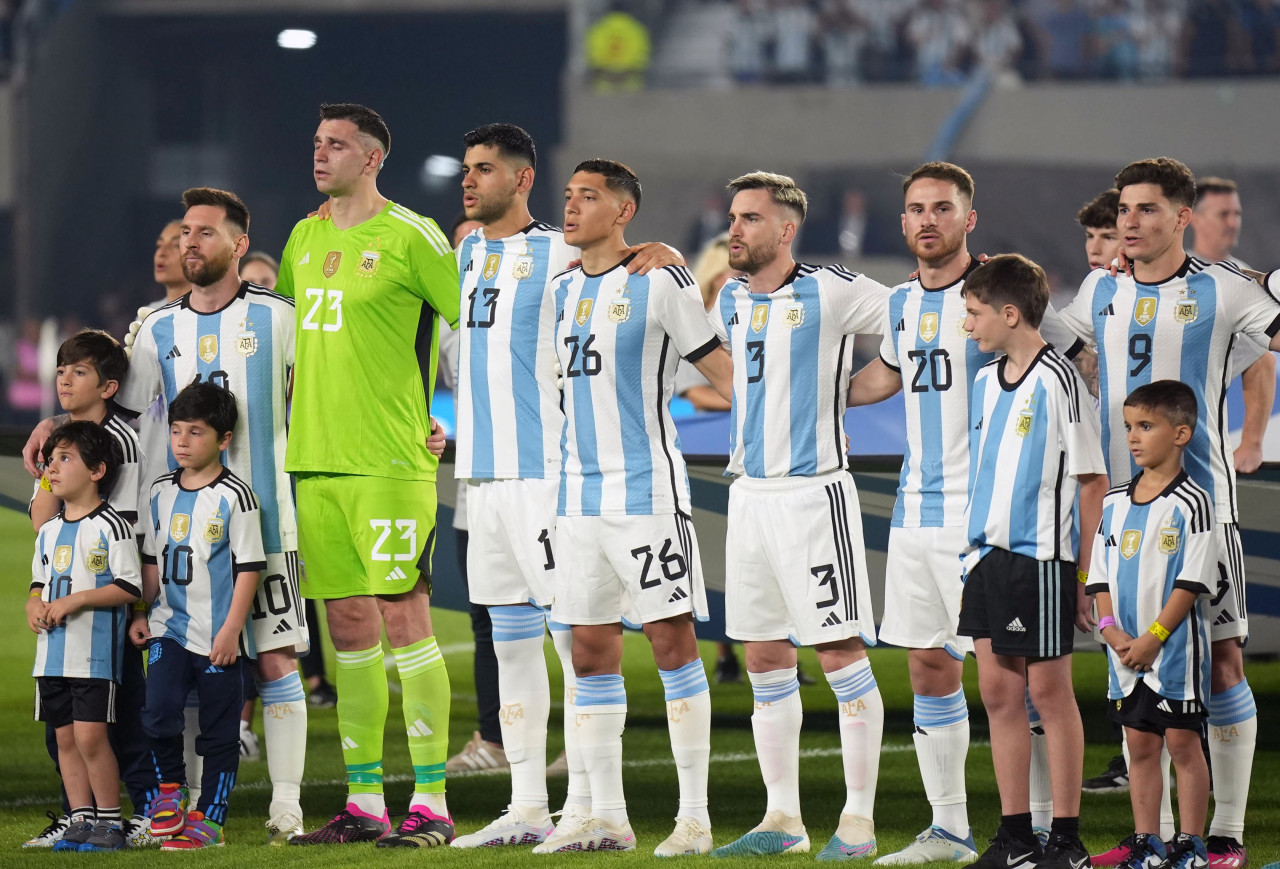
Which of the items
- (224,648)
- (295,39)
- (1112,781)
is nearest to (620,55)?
(295,39)

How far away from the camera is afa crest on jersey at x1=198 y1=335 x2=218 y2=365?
522cm

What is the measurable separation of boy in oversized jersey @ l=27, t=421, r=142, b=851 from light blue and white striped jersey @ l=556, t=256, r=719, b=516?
1391 millimetres

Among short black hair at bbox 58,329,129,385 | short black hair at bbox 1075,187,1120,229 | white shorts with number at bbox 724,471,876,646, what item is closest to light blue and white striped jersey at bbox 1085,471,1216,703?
white shorts with number at bbox 724,471,876,646

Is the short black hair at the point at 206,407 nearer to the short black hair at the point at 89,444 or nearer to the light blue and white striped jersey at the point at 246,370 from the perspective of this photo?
the light blue and white striped jersey at the point at 246,370

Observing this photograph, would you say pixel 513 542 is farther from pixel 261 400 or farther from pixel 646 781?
pixel 646 781

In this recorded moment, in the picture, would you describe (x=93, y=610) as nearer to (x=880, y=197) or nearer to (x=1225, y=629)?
(x=1225, y=629)

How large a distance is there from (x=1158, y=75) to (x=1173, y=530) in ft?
73.0

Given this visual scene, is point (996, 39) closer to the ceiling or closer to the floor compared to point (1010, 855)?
closer to the ceiling

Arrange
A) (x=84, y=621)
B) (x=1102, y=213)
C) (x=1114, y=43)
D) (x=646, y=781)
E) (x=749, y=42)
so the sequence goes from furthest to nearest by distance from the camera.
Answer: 1. (x=749, y=42)
2. (x=1114, y=43)
3. (x=646, y=781)
4. (x=1102, y=213)
5. (x=84, y=621)

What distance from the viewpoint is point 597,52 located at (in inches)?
1037

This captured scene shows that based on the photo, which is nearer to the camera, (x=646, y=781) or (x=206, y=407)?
(x=206, y=407)

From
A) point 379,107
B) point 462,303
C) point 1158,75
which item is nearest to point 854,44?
point 1158,75

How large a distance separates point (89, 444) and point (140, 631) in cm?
58

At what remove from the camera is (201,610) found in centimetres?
506
